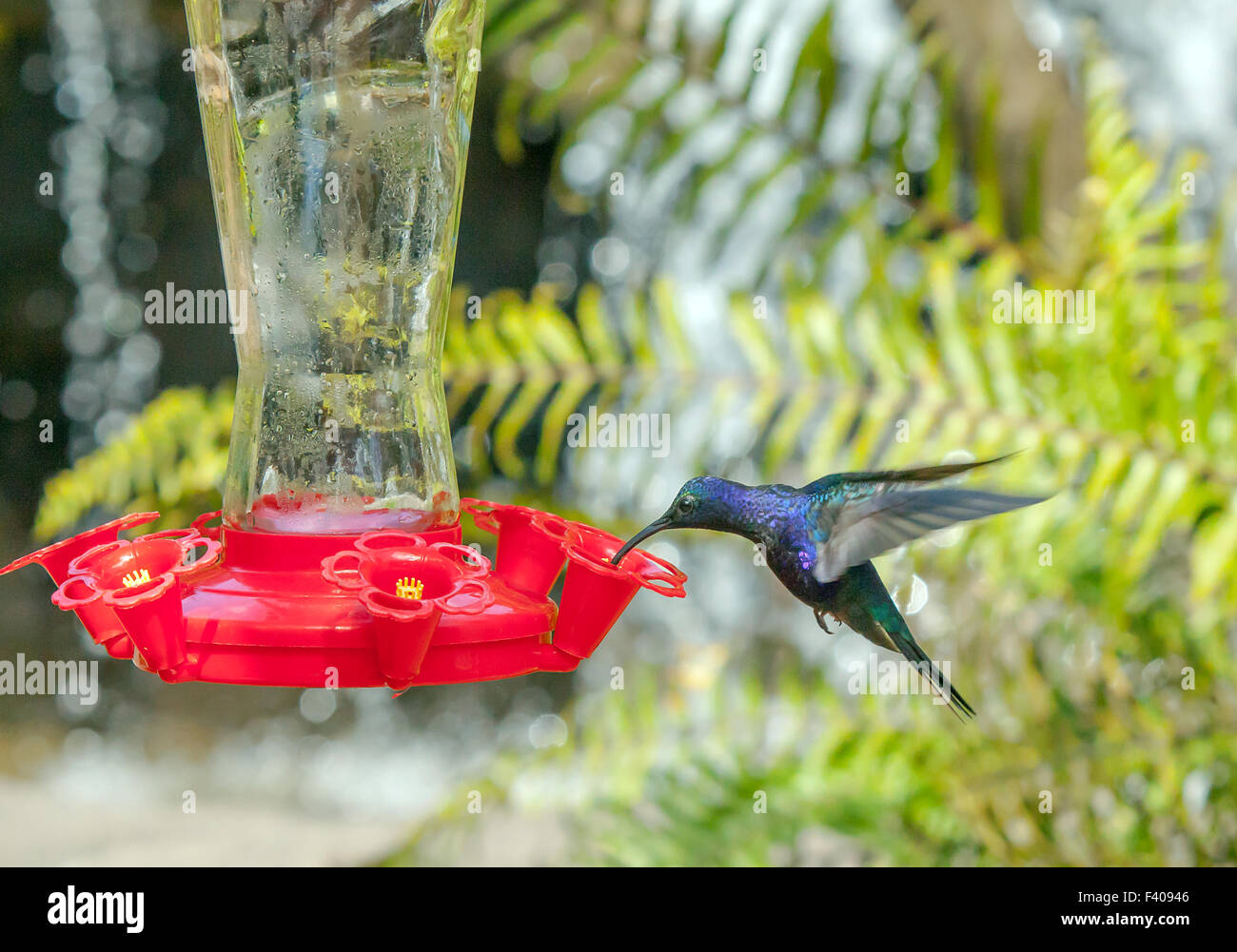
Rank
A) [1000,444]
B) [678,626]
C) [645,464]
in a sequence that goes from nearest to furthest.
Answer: [1000,444]
[645,464]
[678,626]

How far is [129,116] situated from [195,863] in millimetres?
2428

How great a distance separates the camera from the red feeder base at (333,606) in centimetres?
70

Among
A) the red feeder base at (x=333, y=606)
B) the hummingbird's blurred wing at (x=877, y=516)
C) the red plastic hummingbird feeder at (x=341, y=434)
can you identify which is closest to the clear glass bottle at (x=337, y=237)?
the red plastic hummingbird feeder at (x=341, y=434)

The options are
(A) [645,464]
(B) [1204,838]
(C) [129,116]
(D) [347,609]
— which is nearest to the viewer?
(D) [347,609]

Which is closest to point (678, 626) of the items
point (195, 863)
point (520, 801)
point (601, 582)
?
point (520, 801)

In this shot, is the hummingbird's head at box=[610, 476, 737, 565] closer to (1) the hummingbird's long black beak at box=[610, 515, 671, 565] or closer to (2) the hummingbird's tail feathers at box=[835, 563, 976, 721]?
(1) the hummingbird's long black beak at box=[610, 515, 671, 565]

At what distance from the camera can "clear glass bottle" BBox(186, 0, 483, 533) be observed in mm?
973

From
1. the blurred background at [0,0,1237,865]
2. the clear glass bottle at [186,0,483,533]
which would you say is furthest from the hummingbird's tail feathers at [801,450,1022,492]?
the blurred background at [0,0,1237,865]

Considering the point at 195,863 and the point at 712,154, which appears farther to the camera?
the point at 195,863

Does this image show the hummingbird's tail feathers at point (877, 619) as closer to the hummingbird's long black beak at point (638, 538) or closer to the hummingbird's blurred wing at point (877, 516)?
the hummingbird's blurred wing at point (877, 516)

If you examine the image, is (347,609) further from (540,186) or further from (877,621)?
(540,186)

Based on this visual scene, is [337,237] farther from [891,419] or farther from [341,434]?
[891,419]

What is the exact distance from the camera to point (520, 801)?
2186 millimetres

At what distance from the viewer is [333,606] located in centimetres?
76
